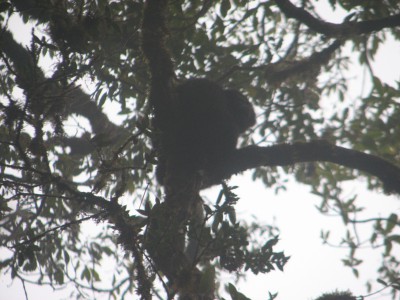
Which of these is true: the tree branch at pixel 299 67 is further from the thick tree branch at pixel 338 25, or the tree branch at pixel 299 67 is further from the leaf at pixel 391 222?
the leaf at pixel 391 222

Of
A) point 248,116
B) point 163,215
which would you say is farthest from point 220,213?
point 248,116

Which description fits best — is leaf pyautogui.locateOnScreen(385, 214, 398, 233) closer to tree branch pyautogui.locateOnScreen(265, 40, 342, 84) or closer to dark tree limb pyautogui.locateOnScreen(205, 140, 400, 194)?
dark tree limb pyautogui.locateOnScreen(205, 140, 400, 194)

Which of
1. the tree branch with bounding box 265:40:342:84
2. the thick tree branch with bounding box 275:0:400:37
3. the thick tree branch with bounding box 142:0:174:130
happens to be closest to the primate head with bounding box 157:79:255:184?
the thick tree branch with bounding box 142:0:174:130

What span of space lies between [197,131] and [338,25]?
92.5 inches

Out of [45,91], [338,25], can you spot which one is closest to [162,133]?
[45,91]

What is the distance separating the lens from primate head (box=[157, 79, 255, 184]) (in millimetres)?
3174

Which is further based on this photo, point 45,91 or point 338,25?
point 338,25

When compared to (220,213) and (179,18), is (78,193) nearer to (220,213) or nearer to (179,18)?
(220,213)

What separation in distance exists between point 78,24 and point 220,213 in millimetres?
1471

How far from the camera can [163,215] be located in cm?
223

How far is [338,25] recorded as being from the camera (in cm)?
441

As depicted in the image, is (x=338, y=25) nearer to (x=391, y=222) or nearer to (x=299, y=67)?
(x=299, y=67)

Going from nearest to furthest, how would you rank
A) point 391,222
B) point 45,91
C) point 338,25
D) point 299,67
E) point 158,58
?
point 45,91 < point 158,58 < point 391,222 < point 338,25 < point 299,67

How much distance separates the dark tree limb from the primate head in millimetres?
130
